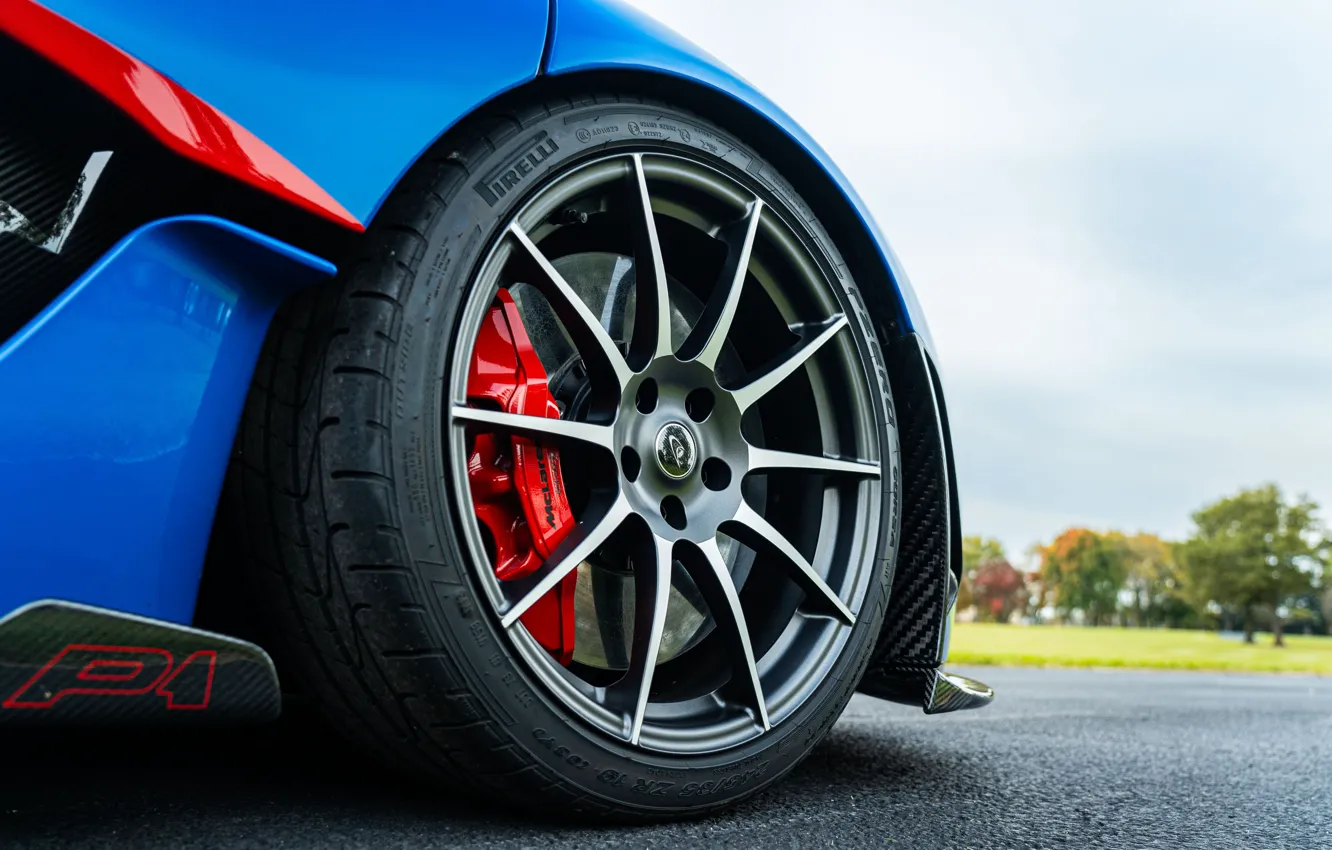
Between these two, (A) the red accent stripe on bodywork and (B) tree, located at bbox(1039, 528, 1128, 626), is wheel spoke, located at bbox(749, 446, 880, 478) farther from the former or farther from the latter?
(B) tree, located at bbox(1039, 528, 1128, 626)

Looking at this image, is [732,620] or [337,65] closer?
[337,65]

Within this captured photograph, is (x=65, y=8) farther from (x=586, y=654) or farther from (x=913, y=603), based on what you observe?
(x=913, y=603)

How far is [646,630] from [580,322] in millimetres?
472

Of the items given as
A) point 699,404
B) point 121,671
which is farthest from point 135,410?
point 699,404

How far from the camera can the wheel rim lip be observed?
3.96ft

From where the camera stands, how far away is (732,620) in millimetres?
1504

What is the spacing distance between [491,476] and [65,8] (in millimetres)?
776

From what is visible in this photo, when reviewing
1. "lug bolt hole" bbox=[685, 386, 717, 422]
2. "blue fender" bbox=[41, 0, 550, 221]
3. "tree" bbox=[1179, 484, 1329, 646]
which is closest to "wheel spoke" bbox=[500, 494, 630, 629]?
"lug bolt hole" bbox=[685, 386, 717, 422]

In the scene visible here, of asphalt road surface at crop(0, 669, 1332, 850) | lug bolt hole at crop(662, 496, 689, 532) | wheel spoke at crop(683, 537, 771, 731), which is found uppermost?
lug bolt hole at crop(662, 496, 689, 532)

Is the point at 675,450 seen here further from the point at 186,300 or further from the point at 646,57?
the point at 186,300

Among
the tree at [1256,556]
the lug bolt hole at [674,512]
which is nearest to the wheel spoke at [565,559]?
the lug bolt hole at [674,512]

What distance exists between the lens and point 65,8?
95 centimetres

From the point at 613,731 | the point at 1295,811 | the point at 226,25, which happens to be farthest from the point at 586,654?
the point at 1295,811

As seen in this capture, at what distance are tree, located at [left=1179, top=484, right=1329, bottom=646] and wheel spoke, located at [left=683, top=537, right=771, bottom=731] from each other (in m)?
50.4
